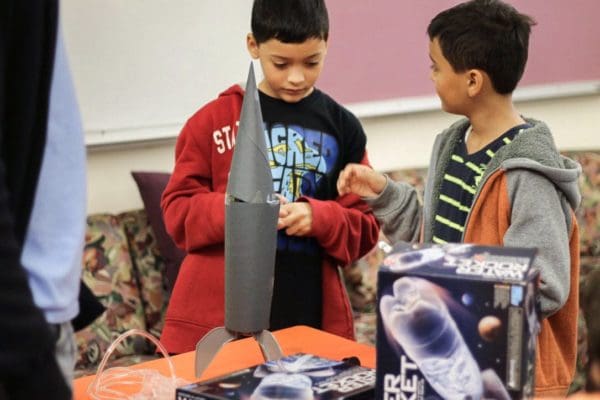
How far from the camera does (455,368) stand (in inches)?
45.1

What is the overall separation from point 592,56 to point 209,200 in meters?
2.42

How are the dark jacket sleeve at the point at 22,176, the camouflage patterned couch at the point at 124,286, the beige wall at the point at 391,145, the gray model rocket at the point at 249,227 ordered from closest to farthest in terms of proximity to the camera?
the dark jacket sleeve at the point at 22,176, the gray model rocket at the point at 249,227, the camouflage patterned couch at the point at 124,286, the beige wall at the point at 391,145

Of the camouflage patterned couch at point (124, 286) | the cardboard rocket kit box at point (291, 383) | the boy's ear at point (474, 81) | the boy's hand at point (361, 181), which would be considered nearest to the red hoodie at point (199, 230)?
the boy's hand at point (361, 181)

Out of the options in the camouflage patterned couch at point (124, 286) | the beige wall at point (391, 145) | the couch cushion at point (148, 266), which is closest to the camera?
the camouflage patterned couch at point (124, 286)

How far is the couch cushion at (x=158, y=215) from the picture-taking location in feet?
9.59

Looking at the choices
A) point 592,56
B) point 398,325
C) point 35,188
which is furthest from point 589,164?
point 35,188

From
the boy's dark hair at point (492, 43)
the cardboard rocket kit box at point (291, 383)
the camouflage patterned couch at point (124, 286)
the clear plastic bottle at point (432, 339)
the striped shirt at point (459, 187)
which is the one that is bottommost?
the camouflage patterned couch at point (124, 286)

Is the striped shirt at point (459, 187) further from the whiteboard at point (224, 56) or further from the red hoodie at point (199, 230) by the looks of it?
the whiteboard at point (224, 56)

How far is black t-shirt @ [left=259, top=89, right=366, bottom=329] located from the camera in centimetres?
200

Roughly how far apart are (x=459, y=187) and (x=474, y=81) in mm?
204

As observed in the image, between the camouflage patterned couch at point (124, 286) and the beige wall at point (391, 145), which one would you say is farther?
the beige wall at point (391, 145)

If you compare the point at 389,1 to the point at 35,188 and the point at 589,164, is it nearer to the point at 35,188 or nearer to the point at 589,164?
the point at 589,164

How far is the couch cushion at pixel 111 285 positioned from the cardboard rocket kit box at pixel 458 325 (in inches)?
71.3

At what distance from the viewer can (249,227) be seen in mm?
1451
